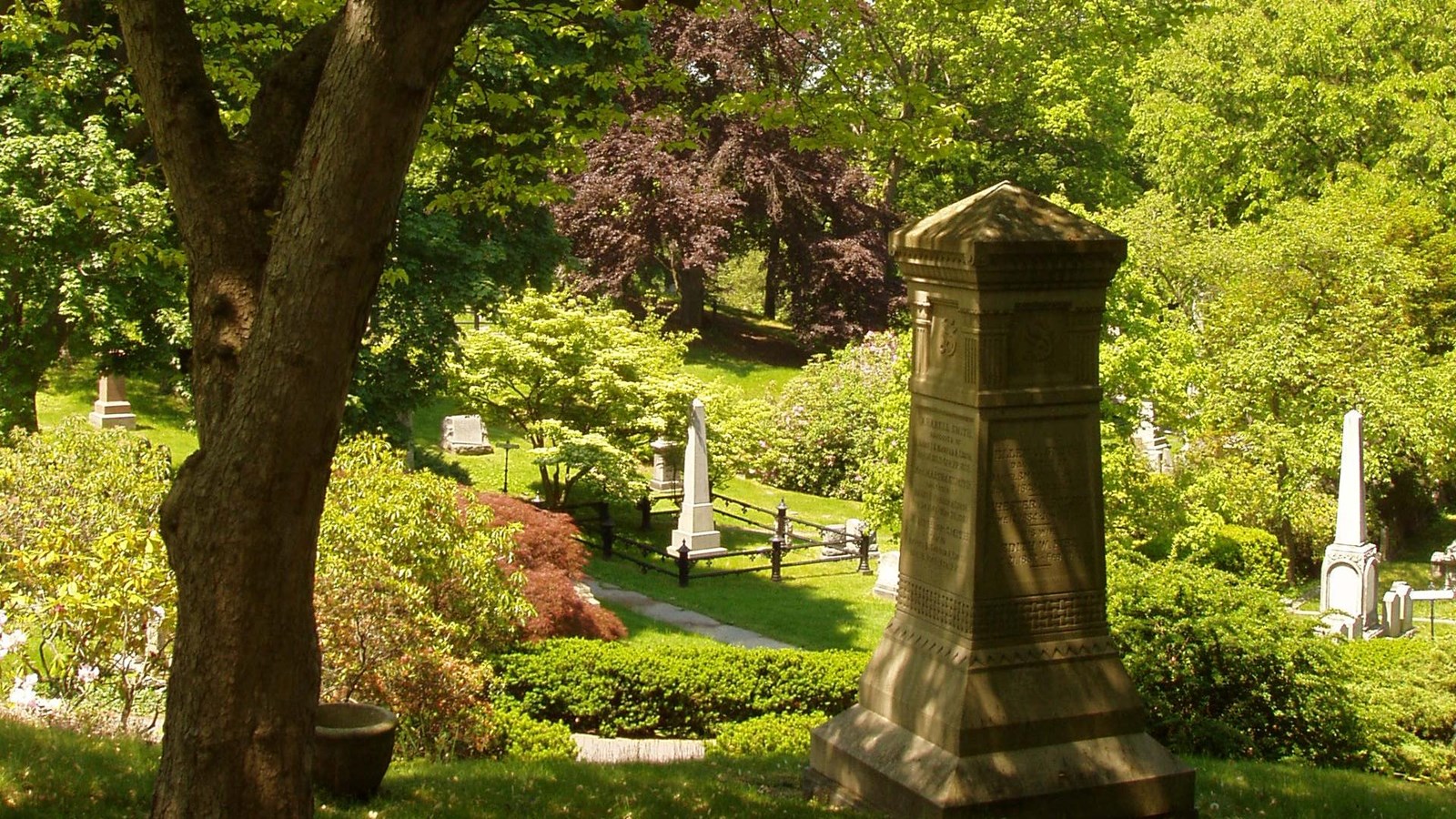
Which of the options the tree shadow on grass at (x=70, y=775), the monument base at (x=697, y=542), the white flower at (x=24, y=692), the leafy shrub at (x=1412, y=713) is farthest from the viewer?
the monument base at (x=697, y=542)

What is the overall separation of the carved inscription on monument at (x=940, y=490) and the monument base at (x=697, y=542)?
52.3 feet

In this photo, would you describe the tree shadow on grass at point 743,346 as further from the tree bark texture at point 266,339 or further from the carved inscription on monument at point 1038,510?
the tree bark texture at point 266,339

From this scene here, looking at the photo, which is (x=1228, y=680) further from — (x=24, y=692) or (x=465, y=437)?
(x=465, y=437)

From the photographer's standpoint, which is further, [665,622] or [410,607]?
[665,622]

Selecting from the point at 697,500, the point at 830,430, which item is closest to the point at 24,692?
the point at 697,500

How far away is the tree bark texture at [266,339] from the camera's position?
5363 millimetres

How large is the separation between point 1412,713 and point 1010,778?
592 cm

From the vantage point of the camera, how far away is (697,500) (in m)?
24.4

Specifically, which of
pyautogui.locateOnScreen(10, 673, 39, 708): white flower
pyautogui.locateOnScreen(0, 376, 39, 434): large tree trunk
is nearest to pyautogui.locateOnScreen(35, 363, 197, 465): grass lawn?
pyautogui.locateOnScreen(0, 376, 39, 434): large tree trunk

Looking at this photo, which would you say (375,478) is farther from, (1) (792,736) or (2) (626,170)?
(2) (626,170)

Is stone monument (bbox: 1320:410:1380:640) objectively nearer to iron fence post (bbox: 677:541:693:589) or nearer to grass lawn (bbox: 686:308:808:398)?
iron fence post (bbox: 677:541:693:589)

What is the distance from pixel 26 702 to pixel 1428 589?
22679 mm

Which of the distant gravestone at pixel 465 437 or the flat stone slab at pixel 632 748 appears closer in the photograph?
the flat stone slab at pixel 632 748

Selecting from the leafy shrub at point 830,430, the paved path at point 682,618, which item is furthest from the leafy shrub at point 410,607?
the leafy shrub at point 830,430
